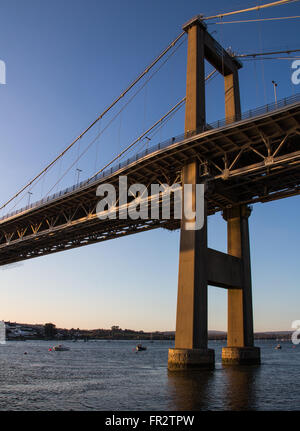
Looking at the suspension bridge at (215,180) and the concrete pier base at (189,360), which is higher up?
the suspension bridge at (215,180)

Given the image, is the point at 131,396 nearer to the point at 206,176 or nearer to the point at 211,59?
the point at 206,176

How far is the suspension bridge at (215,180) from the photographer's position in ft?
82.2

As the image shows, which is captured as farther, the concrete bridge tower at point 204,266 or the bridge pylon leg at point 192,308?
the concrete bridge tower at point 204,266

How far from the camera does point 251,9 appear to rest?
3259cm

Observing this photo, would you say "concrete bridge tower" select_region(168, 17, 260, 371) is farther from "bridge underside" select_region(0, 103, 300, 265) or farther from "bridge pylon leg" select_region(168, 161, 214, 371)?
"bridge underside" select_region(0, 103, 300, 265)

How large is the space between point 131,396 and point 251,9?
30601 mm

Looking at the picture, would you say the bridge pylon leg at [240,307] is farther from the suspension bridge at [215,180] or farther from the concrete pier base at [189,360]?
the concrete pier base at [189,360]

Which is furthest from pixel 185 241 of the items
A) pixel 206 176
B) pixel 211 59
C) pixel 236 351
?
pixel 211 59

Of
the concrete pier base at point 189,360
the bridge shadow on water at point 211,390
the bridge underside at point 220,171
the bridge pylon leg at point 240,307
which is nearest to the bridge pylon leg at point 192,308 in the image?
the concrete pier base at point 189,360

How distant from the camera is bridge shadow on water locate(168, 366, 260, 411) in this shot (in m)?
14.8

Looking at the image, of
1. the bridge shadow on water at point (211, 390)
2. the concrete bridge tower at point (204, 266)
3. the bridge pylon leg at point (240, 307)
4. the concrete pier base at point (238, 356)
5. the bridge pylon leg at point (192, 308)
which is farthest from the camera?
the bridge pylon leg at point (240, 307)

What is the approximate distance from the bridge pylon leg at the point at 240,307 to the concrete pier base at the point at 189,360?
616 cm

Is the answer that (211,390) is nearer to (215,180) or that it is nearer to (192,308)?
(192,308)
